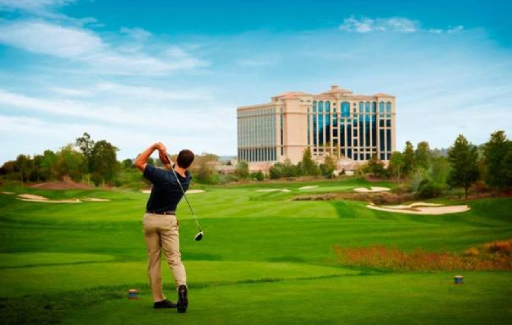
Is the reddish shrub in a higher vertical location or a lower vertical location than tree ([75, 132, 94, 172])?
lower

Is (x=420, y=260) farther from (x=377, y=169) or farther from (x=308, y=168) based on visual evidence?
(x=308, y=168)

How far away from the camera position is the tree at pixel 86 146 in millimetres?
68938

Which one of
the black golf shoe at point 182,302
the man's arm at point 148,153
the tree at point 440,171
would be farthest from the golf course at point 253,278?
the tree at point 440,171

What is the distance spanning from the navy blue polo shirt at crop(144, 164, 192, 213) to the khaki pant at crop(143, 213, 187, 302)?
0.42 feet

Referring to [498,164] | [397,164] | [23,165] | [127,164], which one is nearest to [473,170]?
[498,164]

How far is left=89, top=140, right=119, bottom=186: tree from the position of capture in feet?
223

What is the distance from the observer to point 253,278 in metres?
12.9

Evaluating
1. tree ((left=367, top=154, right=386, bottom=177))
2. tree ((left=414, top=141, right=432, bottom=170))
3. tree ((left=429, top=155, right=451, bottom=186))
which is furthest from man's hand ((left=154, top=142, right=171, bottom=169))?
tree ((left=367, top=154, right=386, bottom=177))

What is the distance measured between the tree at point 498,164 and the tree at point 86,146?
40.4 metres

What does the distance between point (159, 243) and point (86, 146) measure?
6244 centimetres

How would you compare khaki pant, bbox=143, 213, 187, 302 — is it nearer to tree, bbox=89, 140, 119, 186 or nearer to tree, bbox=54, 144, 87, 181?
tree, bbox=54, 144, 87, 181

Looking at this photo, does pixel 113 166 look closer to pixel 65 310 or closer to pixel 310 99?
pixel 65 310

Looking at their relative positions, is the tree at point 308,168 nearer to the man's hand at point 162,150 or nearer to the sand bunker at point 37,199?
the sand bunker at point 37,199

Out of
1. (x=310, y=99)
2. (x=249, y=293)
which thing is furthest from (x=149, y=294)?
(x=310, y=99)
